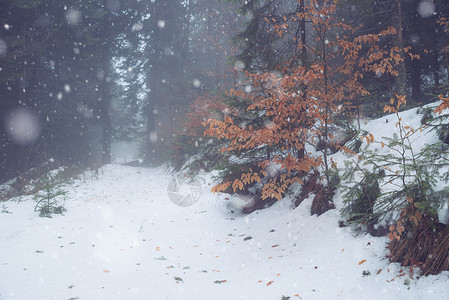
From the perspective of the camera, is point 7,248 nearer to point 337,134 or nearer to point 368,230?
point 368,230

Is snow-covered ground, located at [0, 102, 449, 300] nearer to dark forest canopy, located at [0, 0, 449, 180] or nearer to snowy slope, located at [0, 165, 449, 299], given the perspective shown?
snowy slope, located at [0, 165, 449, 299]

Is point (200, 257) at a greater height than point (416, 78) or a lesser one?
lesser

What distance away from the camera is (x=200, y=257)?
539cm

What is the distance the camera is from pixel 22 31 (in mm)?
14602

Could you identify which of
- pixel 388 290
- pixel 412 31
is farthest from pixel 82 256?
pixel 412 31

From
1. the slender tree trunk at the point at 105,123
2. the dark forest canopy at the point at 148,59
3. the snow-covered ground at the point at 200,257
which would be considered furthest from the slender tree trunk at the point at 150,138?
the snow-covered ground at the point at 200,257

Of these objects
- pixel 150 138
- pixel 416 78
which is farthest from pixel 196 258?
pixel 150 138

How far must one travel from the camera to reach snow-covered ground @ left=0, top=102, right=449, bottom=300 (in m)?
3.42

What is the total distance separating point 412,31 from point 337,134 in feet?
26.0

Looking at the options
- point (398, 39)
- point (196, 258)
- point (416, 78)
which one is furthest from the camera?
point (416, 78)

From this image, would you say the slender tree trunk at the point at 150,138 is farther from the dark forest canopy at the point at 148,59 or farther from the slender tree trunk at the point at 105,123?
the slender tree trunk at the point at 105,123

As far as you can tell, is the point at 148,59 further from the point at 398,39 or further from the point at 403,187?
the point at 403,187

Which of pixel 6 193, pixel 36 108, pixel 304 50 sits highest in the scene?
pixel 36 108

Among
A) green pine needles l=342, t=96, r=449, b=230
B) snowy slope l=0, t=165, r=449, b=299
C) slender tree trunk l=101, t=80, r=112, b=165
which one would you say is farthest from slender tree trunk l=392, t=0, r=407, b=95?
slender tree trunk l=101, t=80, r=112, b=165
